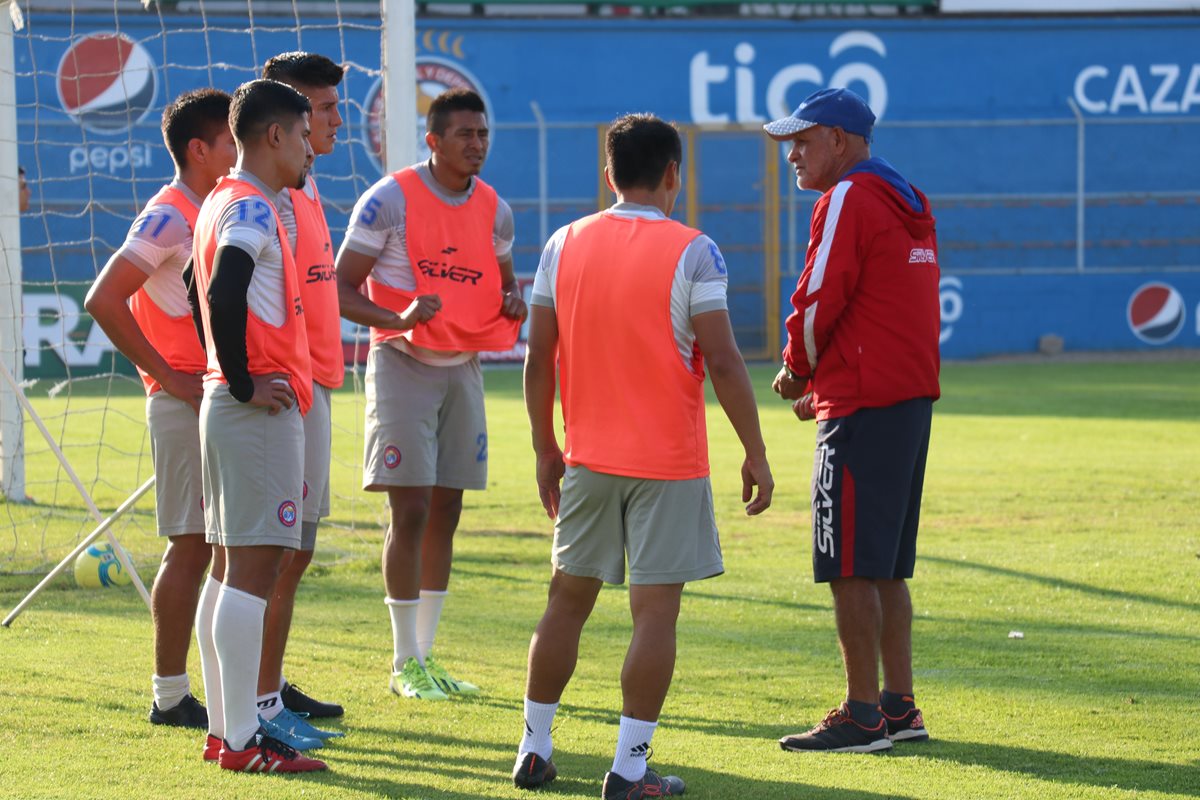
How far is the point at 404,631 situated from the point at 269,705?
824 millimetres

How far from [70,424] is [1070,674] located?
12602 mm

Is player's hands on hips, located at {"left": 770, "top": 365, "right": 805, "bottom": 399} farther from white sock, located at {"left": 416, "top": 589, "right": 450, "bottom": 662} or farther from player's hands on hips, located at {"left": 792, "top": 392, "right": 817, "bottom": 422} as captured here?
white sock, located at {"left": 416, "top": 589, "right": 450, "bottom": 662}

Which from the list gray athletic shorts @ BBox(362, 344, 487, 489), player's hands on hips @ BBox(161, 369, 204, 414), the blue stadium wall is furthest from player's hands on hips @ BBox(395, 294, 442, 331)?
the blue stadium wall

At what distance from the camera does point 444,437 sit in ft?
20.3

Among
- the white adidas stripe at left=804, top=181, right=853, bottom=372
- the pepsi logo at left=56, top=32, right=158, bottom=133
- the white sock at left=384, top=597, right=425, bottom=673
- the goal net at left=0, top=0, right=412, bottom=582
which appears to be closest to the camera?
the white adidas stripe at left=804, top=181, right=853, bottom=372

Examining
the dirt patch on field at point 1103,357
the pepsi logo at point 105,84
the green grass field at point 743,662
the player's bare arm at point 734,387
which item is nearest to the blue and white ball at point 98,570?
the green grass field at point 743,662

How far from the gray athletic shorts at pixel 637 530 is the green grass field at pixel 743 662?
67 centimetres

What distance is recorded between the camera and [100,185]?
26.3m

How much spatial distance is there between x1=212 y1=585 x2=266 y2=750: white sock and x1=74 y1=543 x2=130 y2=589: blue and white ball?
353 centimetres

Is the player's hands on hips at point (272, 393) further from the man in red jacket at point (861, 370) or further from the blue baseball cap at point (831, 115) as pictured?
the blue baseball cap at point (831, 115)

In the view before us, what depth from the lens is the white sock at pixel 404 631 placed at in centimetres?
599

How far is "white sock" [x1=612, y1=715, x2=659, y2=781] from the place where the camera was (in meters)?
4.51

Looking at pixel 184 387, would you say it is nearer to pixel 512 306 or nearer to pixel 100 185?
pixel 512 306

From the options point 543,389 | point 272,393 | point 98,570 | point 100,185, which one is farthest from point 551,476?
point 100,185
